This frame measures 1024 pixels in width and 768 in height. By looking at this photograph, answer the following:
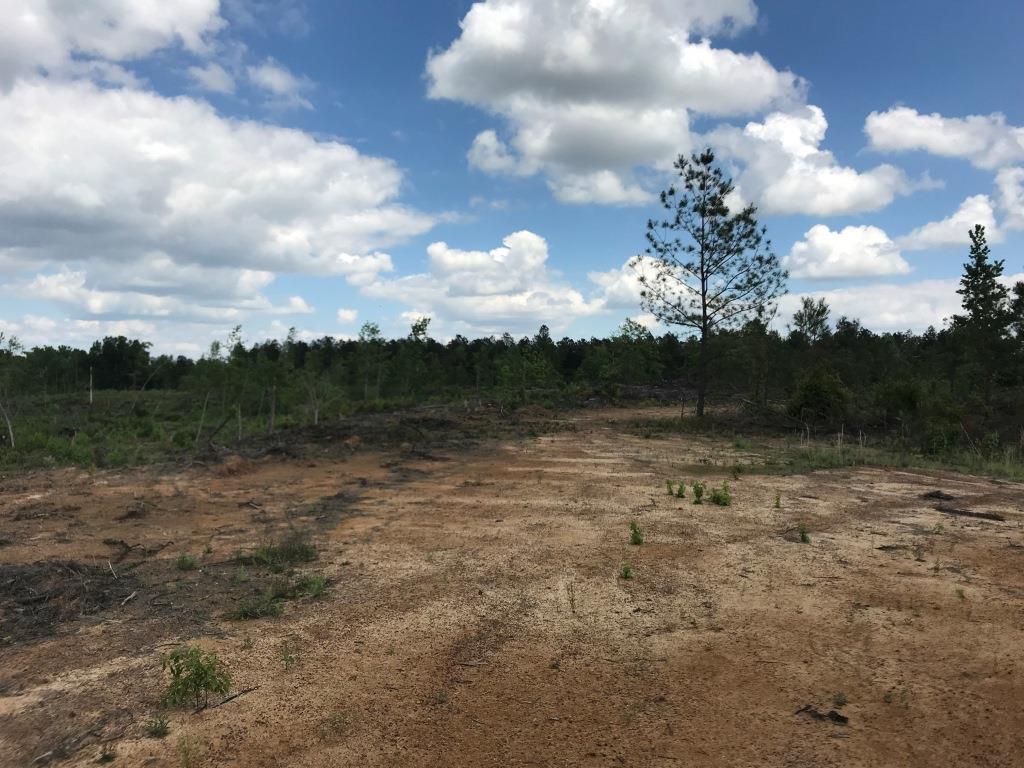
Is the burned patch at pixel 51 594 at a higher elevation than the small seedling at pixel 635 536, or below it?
below

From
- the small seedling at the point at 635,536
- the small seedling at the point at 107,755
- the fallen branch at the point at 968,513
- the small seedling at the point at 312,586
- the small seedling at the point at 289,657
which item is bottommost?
the small seedling at the point at 107,755

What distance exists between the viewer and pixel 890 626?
4871mm

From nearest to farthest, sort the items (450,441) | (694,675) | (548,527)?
(694,675)
(548,527)
(450,441)

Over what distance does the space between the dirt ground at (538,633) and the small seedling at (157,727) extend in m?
0.05

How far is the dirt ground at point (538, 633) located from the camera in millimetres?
3553

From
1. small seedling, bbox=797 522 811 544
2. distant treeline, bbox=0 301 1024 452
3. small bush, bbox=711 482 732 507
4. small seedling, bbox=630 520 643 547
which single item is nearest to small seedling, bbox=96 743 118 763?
small seedling, bbox=630 520 643 547

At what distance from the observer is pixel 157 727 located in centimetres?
363

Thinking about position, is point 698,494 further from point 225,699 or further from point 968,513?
point 225,699

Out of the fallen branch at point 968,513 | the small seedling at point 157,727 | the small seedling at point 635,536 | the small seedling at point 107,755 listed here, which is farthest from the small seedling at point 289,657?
the fallen branch at point 968,513

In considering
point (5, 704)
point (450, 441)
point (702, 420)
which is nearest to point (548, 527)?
point (5, 704)

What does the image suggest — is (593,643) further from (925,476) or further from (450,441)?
(450,441)

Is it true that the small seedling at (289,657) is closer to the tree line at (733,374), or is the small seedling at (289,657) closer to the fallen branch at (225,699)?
the fallen branch at (225,699)

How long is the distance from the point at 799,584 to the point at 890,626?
3.29 ft

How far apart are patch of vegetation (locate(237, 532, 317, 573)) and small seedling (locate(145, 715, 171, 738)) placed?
2867mm
